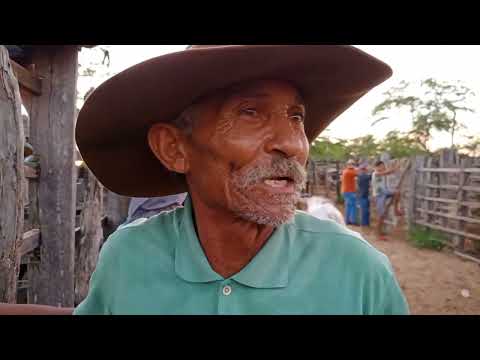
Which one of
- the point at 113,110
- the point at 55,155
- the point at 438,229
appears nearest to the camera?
the point at 113,110

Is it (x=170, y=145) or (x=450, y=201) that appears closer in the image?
(x=170, y=145)

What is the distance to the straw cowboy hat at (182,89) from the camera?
47.5 inches

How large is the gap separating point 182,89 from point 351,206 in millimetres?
11252

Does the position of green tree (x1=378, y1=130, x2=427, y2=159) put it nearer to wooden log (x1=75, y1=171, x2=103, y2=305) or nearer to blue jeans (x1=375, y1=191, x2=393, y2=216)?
blue jeans (x1=375, y1=191, x2=393, y2=216)

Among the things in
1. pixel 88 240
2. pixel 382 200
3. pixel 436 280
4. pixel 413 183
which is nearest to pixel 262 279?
pixel 88 240

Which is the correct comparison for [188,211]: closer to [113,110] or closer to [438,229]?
[113,110]

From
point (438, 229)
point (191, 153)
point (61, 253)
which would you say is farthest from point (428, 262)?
point (191, 153)

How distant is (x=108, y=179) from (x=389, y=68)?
1.37 meters

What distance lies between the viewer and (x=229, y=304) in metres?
1.19

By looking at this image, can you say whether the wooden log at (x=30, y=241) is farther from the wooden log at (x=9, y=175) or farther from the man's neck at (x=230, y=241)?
the man's neck at (x=230, y=241)

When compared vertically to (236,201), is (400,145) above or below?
above

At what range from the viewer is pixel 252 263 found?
127 centimetres

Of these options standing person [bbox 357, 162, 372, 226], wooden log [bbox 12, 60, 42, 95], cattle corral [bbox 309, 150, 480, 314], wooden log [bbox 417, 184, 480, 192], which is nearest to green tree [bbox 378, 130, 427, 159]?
cattle corral [bbox 309, 150, 480, 314]

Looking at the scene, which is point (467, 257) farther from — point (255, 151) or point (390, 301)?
point (255, 151)
